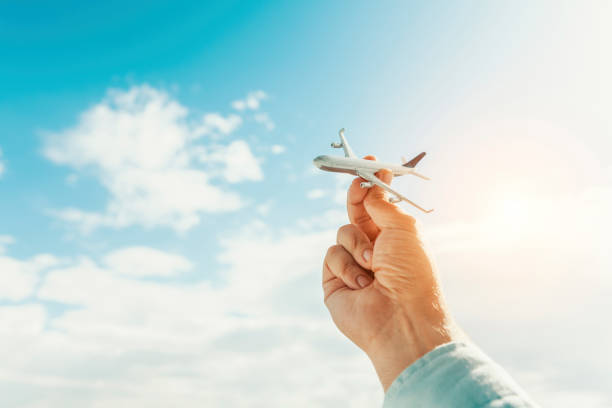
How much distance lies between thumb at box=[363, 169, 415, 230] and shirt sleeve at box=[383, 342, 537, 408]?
2996 millimetres

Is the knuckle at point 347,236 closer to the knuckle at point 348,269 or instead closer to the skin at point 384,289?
the skin at point 384,289

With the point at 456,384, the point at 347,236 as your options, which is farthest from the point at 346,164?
the point at 456,384

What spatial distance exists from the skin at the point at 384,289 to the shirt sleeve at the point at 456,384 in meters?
1.00

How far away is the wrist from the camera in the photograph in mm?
5816

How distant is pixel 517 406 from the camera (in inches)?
154

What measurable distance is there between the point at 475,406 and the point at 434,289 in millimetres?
2965

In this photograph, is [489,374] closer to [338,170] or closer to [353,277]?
[353,277]

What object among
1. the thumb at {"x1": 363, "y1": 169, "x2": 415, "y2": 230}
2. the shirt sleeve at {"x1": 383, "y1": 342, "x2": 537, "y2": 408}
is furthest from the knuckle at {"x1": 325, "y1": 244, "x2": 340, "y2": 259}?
the shirt sleeve at {"x1": 383, "y1": 342, "x2": 537, "y2": 408}

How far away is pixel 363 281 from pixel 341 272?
0.59 metres

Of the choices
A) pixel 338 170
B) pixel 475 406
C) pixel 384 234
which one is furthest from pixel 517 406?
pixel 338 170

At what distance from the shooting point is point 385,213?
771 cm

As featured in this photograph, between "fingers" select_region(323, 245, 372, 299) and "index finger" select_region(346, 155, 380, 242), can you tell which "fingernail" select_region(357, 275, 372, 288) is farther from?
"index finger" select_region(346, 155, 380, 242)

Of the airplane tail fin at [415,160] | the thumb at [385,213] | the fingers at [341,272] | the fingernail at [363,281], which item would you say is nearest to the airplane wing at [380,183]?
the thumb at [385,213]

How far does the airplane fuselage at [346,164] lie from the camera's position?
10344 mm
